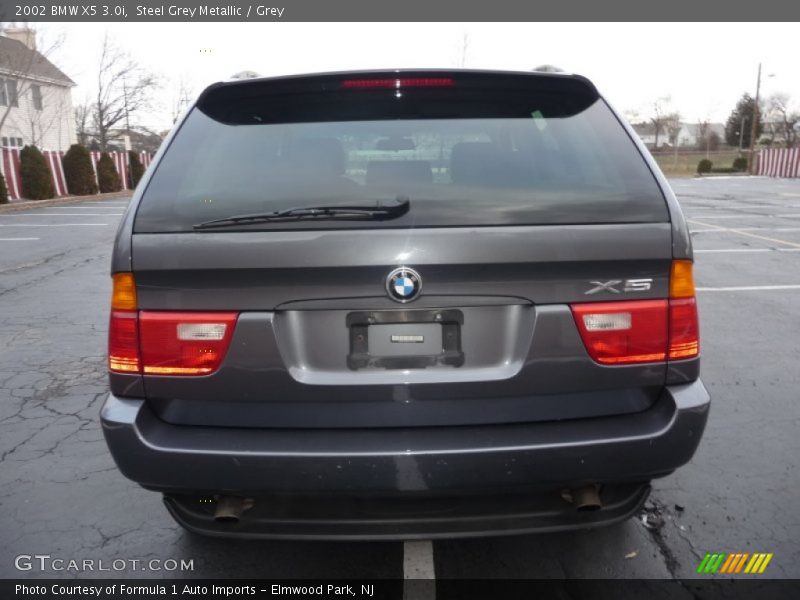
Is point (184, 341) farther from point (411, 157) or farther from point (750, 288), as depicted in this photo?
point (750, 288)

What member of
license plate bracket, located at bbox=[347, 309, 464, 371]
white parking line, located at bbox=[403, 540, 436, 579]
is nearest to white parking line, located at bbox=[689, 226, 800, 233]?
white parking line, located at bbox=[403, 540, 436, 579]

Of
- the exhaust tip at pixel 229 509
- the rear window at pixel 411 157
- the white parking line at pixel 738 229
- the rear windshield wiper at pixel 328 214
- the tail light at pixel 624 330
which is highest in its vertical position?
the rear window at pixel 411 157

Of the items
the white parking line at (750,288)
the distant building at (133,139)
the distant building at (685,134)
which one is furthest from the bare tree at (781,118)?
the white parking line at (750,288)

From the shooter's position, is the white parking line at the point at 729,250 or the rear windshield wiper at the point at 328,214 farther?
the white parking line at the point at 729,250

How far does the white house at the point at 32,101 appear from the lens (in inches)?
1254

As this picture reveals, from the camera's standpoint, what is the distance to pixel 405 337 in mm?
1991

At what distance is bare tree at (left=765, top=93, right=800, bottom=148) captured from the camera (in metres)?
69.5

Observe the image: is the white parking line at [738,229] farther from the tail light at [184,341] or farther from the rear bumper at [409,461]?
the tail light at [184,341]

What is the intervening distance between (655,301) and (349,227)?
3.21 feet

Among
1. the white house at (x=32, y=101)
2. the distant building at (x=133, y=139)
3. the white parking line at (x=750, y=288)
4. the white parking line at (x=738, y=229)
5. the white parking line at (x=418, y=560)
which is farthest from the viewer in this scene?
the distant building at (x=133, y=139)

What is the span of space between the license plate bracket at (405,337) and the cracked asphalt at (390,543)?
989 millimetres

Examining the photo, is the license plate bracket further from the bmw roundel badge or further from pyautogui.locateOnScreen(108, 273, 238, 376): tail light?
pyautogui.locateOnScreen(108, 273, 238, 376): tail light

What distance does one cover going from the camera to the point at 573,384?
2.01m

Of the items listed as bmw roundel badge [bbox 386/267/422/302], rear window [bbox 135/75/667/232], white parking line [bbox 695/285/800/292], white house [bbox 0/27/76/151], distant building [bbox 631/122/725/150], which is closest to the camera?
bmw roundel badge [bbox 386/267/422/302]
